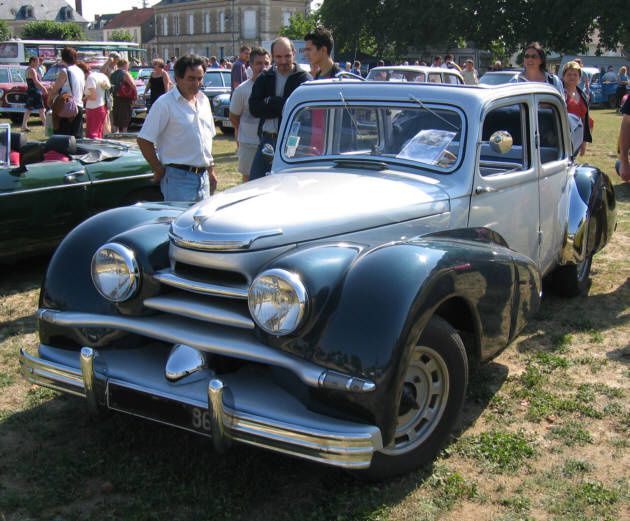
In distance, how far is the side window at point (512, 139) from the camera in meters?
4.57

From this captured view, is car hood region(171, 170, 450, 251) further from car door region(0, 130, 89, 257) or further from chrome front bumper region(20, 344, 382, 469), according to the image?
car door region(0, 130, 89, 257)

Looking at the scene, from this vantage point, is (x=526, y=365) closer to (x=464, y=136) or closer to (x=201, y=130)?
(x=464, y=136)

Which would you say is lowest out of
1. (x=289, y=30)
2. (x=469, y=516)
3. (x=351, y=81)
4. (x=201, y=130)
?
(x=469, y=516)

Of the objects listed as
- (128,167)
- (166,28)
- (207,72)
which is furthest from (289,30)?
(128,167)

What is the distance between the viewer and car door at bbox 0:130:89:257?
6.21 m

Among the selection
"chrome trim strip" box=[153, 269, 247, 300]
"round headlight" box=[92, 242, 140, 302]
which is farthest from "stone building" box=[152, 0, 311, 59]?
"chrome trim strip" box=[153, 269, 247, 300]

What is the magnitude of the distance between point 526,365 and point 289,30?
7323 centimetres

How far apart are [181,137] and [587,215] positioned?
3036 mm

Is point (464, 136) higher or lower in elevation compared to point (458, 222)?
higher

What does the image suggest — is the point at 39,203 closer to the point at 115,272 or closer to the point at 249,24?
the point at 115,272

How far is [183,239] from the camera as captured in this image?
352cm

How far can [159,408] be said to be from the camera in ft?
10.5

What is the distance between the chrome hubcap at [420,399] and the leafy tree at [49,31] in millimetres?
94581

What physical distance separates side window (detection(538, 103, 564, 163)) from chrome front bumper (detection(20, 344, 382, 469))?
2917 millimetres
